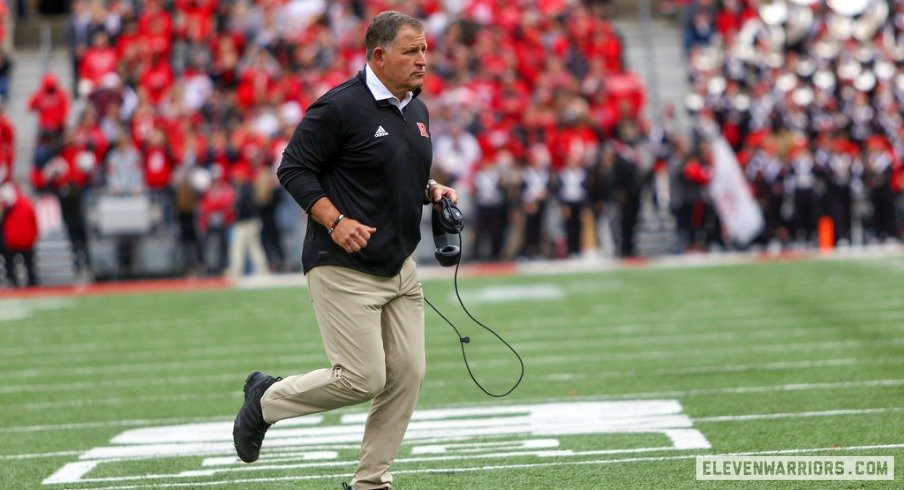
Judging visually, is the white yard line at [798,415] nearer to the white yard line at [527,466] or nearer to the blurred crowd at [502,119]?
the white yard line at [527,466]

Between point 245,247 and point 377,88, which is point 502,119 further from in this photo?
point 377,88

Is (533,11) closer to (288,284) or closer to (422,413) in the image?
(288,284)

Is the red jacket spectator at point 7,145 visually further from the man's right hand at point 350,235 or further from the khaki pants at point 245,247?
the man's right hand at point 350,235

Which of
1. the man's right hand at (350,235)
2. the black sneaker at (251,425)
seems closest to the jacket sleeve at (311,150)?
the man's right hand at (350,235)

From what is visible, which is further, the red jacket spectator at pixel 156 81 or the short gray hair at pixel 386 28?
the red jacket spectator at pixel 156 81

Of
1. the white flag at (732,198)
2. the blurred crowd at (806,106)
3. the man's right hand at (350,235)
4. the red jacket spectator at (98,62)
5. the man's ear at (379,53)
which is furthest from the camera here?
the red jacket spectator at (98,62)

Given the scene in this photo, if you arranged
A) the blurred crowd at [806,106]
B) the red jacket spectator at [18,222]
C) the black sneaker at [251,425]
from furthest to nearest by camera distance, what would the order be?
1. the blurred crowd at [806,106]
2. the red jacket spectator at [18,222]
3. the black sneaker at [251,425]

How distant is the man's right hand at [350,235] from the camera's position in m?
5.33

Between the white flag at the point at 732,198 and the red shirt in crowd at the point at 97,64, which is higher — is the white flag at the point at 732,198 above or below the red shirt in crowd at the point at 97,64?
below

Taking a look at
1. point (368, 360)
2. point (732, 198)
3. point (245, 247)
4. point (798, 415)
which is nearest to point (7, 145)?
point (245, 247)

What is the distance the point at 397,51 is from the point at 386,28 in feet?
0.31

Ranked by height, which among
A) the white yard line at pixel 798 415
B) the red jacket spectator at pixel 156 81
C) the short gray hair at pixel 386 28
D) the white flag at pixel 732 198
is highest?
the short gray hair at pixel 386 28

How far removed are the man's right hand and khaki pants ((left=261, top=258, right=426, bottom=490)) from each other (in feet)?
0.54

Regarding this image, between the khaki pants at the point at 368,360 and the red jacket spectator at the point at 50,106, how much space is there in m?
15.3
